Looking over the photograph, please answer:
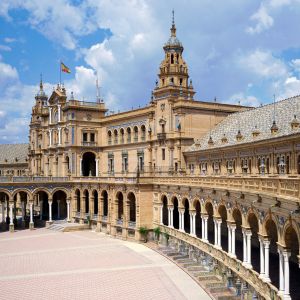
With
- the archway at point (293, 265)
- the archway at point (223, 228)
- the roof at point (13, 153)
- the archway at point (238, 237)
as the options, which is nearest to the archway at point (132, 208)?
the archway at point (223, 228)

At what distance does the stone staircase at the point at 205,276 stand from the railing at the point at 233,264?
1547 millimetres

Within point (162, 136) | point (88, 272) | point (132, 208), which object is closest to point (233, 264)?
point (88, 272)

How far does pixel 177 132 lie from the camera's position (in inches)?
2431

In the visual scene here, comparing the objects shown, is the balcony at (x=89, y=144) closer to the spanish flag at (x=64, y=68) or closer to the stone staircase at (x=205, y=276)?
the spanish flag at (x=64, y=68)

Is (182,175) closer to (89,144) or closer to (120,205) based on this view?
(120,205)

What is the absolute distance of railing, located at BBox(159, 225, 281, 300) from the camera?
2682 centimetres

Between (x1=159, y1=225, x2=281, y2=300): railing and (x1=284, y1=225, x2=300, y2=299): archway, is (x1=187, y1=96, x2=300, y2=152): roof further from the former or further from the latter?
(x1=159, y1=225, x2=281, y2=300): railing

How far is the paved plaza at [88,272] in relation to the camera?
34.8m

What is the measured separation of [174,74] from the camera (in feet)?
209

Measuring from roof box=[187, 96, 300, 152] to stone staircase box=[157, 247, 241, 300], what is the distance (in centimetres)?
1278

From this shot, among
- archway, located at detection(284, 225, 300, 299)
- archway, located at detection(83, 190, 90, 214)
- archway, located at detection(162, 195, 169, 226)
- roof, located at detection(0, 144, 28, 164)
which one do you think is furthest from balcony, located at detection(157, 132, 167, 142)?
roof, located at detection(0, 144, 28, 164)

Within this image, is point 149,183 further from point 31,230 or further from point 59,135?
point 59,135

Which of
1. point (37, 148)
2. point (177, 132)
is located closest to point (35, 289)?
point (177, 132)

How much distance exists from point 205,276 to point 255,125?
18.3 meters
